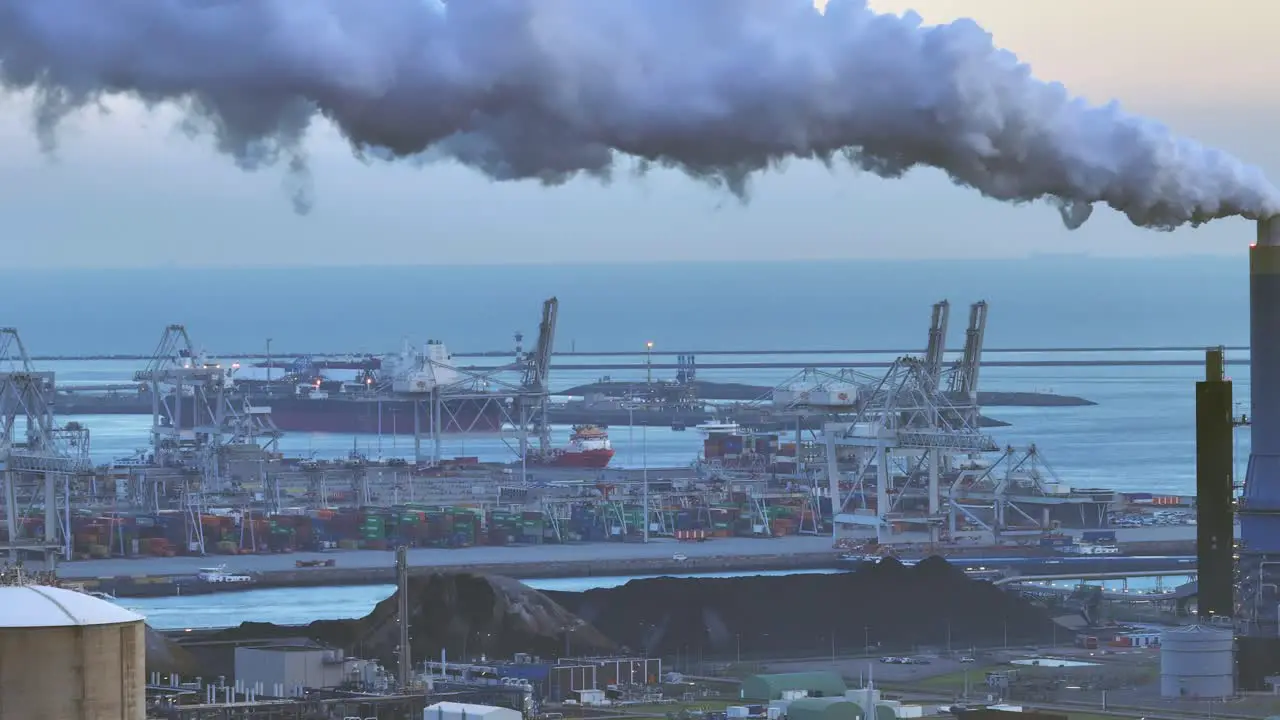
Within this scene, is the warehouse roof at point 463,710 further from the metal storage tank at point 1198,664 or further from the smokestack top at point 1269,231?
the smokestack top at point 1269,231

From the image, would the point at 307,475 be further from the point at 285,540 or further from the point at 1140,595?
the point at 1140,595

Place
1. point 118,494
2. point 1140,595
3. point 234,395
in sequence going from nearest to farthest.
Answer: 1. point 1140,595
2. point 118,494
3. point 234,395

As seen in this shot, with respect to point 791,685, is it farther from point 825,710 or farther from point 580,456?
point 580,456

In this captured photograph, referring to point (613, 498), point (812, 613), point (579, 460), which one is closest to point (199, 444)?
point (613, 498)

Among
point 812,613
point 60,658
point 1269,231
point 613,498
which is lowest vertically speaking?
point 812,613

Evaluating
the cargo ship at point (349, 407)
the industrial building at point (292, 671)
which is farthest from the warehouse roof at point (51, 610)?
the cargo ship at point (349, 407)

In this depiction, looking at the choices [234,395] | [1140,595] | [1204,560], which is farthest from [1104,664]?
[234,395]
